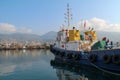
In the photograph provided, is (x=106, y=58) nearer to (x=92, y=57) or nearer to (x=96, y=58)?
(x=96, y=58)

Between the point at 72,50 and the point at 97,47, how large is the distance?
9.75ft

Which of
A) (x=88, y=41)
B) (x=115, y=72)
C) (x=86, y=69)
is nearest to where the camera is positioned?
(x=115, y=72)

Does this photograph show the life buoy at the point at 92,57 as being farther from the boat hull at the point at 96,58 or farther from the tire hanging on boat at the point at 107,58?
the tire hanging on boat at the point at 107,58

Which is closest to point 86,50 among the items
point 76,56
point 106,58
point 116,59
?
point 76,56

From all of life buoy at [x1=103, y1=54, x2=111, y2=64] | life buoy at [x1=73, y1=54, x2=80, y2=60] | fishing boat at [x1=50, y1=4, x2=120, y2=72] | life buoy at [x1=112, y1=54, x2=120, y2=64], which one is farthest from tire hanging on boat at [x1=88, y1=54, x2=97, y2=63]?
life buoy at [x1=112, y1=54, x2=120, y2=64]

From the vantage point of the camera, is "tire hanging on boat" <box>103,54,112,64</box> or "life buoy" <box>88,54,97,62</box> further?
"life buoy" <box>88,54,97,62</box>

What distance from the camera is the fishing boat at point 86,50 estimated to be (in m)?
19.2

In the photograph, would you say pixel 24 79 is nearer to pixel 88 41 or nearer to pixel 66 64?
pixel 66 64

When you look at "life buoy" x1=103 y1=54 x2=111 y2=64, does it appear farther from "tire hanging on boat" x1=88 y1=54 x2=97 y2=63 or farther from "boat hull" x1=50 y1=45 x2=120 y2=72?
"tire hanging on boat" x1=88 y1=54 x2=97 y2=63

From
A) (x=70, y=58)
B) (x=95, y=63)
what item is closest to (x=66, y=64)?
(x=70, y=58)

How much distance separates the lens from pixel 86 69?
77.8 ft

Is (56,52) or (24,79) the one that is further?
(56,52)

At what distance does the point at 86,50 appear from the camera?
24.9 metres

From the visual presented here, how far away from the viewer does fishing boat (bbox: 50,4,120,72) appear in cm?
1916
